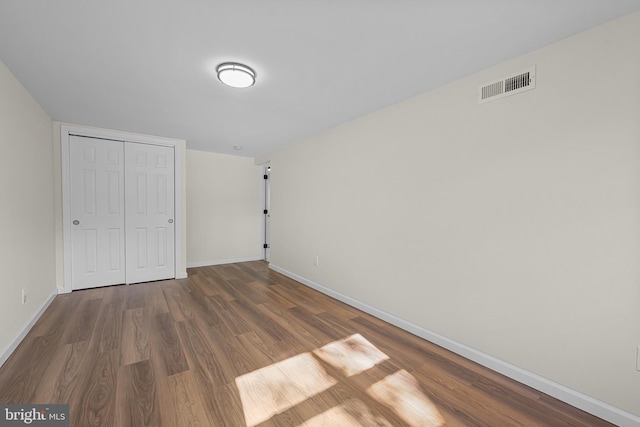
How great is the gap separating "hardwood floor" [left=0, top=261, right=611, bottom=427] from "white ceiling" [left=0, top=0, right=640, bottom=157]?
2278 mm

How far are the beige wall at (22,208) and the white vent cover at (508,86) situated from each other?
145 inches

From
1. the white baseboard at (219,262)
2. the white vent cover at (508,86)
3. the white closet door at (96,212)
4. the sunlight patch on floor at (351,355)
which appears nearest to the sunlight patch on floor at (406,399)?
the sunlight patch on floor at (351,355)

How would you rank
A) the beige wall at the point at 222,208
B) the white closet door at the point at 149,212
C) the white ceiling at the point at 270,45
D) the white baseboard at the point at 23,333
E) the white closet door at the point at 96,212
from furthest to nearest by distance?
the beige wall at the point at 222,208
the white closet door at the point at 149,212
the white closet door at the point at 96,212
the white baseboard at the point at 23,333
the white ceiling at the point at 270,45

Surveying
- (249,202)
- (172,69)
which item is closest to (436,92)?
(172,69)

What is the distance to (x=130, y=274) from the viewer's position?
3.88 m

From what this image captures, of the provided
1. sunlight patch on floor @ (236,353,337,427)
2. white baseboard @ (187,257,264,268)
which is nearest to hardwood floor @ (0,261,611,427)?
sunlight patch on floor @ (236,353,337,427)

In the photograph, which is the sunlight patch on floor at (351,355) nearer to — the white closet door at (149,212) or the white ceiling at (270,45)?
the white ceiling at (270,45)

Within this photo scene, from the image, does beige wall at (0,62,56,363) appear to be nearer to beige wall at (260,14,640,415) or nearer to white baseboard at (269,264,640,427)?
beige wall at (260,14,640,415)

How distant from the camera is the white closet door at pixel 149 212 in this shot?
12.6 feet

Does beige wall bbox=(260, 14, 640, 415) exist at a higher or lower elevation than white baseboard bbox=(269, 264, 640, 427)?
higher

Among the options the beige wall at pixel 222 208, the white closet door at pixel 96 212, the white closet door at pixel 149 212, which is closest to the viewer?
the white closet door at pixel 96 212

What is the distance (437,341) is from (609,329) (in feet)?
3.68

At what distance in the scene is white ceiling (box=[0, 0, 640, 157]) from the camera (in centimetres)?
139

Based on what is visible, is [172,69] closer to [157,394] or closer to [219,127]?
[219,127]
